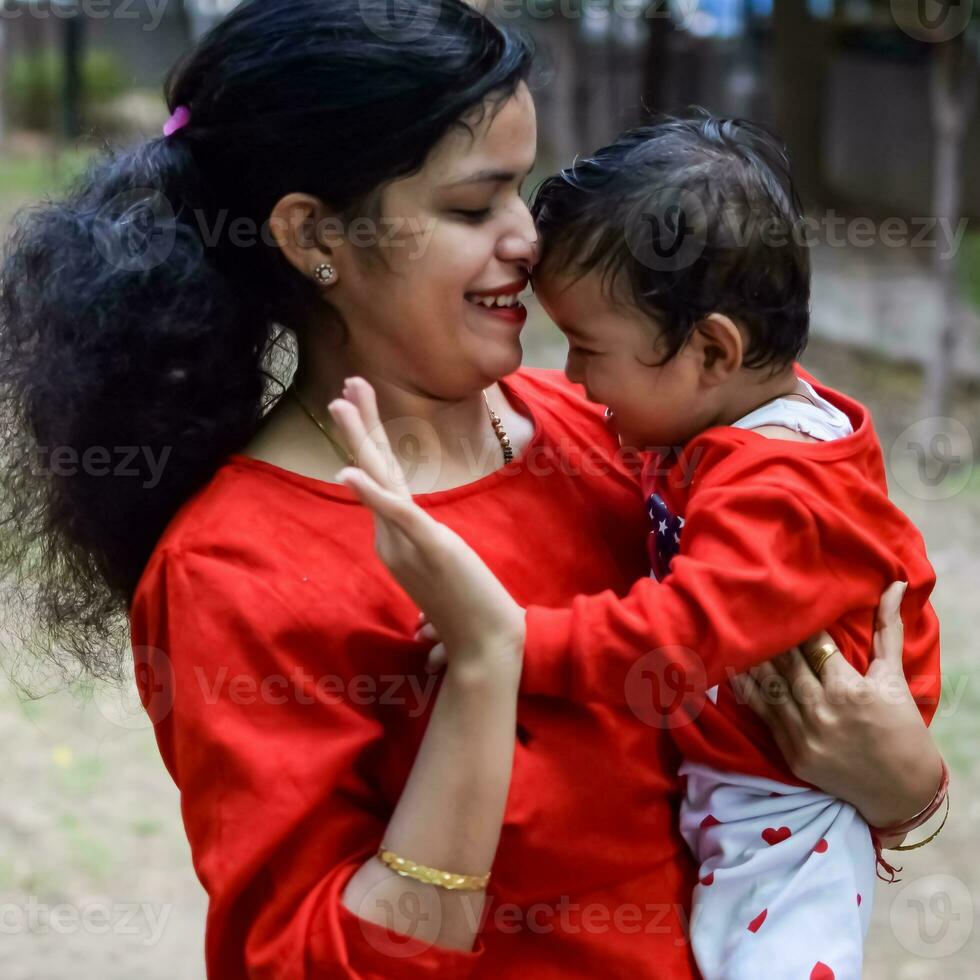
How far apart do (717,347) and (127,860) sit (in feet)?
9.94

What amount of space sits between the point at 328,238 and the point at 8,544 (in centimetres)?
68

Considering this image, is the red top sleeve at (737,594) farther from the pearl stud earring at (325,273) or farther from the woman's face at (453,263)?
the pearl stud earring at (325,273)

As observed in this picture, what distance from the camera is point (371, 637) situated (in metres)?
1.46

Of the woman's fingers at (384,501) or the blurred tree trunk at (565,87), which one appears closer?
the woman's fingers at (384,501)

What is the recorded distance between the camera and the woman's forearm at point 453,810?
1357 millimetres

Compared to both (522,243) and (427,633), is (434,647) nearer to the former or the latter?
(427,633)

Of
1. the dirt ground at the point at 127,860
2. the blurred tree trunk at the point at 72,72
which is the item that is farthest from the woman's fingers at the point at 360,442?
the blurred tree trunk at the point at 72,72

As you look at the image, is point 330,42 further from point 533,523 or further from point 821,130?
point 821,130

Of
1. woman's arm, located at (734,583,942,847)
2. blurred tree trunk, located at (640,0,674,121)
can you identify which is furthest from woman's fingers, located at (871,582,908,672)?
blurred tree trunk, located at (640,0,674,121)

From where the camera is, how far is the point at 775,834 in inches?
60.8

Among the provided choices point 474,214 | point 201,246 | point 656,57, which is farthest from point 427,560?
point 656,57

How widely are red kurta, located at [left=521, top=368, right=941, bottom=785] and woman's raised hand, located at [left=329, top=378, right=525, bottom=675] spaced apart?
0.06 meters

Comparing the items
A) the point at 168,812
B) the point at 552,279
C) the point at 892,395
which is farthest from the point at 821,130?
the point at 552,279

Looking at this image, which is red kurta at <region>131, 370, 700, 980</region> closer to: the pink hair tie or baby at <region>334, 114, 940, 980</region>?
baby at <region>334, 114, 940, 980</region>
